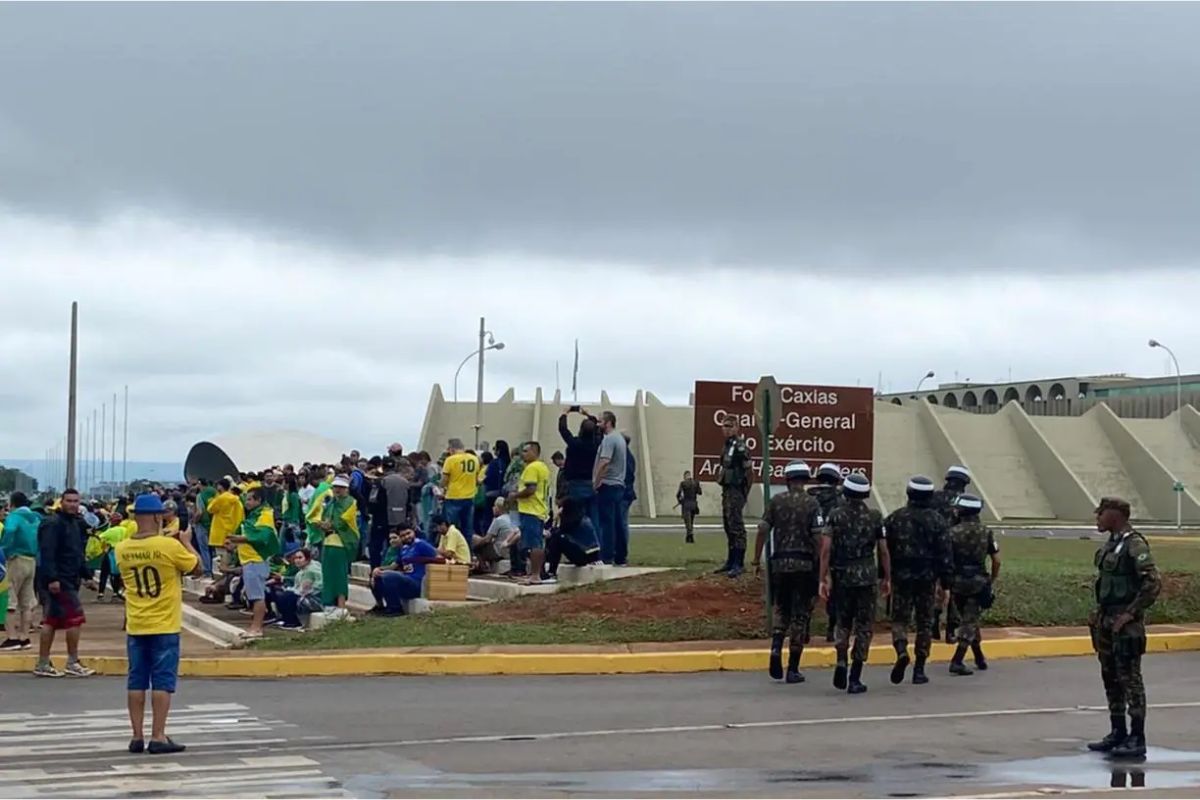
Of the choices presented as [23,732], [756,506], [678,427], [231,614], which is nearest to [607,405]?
[678,427]

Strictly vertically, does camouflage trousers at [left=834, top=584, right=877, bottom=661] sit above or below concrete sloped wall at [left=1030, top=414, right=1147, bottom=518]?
below

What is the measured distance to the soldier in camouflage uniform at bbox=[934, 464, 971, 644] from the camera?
14414 millimetres

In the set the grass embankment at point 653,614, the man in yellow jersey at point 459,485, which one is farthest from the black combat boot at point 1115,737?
the man in yellow jersey at point 459,485

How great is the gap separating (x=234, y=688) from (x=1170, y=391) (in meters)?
92.0

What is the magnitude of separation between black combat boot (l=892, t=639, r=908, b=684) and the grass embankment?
2.74 metres

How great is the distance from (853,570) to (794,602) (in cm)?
87

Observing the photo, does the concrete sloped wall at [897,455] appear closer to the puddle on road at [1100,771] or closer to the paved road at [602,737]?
the paved road at [602,737]

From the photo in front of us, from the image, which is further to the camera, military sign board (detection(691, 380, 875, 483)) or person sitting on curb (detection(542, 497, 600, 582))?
person sitting on curb (detection(542, 497, 600, 582))

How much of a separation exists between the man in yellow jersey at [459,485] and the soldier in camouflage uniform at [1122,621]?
1173cm

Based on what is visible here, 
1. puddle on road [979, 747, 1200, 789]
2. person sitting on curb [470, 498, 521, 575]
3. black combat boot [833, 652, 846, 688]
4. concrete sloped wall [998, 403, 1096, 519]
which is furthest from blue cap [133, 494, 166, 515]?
concrete sloped wall [998, 403, 1096, 519]

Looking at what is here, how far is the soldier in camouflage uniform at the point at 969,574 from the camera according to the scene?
47.0 feet

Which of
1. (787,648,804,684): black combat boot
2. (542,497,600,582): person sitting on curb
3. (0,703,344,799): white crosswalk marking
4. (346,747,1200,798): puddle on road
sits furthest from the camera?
(542,497,600,582): person sitting on curb

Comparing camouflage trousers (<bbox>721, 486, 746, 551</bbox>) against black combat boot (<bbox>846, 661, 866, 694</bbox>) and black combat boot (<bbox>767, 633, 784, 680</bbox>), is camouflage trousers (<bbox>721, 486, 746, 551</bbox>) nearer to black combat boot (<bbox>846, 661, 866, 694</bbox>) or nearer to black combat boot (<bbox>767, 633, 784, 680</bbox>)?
black combat boot (<bbox>767, 633, 784, 680</bbox>)

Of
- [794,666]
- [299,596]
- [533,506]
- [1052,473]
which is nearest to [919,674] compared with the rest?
[794,666]
